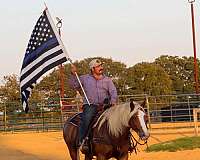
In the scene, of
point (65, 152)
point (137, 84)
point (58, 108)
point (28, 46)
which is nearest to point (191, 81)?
point (137, 84)

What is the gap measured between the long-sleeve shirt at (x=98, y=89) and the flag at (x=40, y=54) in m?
1.00

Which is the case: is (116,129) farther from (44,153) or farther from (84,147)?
(44,153)

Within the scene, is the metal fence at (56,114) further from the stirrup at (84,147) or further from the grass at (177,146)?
the stirrup at (84,147)

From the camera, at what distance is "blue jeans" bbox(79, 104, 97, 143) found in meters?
7.94

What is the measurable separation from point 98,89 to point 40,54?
1.48 meters

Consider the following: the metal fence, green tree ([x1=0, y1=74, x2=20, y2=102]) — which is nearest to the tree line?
green tree ([x1=0, y1=74, x2=20, y2=102])

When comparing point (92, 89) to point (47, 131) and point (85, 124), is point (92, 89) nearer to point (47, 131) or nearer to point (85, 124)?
point (85, 124)

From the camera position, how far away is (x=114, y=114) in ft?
24.8

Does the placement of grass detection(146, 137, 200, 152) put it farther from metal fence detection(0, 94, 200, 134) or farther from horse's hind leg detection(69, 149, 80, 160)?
metal fence detection(0, 94, 200, 134)

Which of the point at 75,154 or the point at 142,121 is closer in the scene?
the point at 142,121

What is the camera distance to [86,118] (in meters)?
7.95

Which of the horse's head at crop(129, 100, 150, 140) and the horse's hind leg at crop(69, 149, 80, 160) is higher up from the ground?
the horse's head at crop(129, 100, 150, 140)

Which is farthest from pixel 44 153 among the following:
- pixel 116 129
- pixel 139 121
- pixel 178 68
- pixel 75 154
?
pixel 178 68

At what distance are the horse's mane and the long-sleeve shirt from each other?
389 mm
